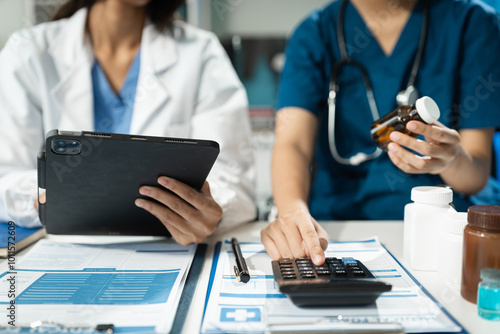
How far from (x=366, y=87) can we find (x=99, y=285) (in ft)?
2.39

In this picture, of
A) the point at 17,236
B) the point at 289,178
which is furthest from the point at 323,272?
the point at 17,236

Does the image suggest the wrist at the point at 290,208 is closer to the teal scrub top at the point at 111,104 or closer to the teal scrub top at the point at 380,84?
the teal scrub top at the point at 380,84

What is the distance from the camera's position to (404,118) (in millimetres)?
639

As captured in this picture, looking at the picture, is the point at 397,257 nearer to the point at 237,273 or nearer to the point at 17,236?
the point at 237,273

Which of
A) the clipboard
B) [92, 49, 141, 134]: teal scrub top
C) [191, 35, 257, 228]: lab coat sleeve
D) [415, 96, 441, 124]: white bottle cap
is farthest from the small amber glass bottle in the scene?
[92, 49, 141, 134]: teal scrub top

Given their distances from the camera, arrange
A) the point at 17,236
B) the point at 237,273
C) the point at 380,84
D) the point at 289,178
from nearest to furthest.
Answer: the point at 237,273 < the point at 17,236 < the point at 289,178 < the point at 380,84

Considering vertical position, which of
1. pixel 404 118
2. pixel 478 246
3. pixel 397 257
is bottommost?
pixel 397 257

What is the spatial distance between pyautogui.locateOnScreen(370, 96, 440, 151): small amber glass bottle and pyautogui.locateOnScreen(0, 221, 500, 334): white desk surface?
0.58 feet

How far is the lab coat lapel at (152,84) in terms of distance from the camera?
1031mm

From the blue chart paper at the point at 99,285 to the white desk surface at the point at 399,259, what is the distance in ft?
0.09

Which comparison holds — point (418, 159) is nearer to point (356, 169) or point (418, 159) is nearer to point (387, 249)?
point (387, 249)

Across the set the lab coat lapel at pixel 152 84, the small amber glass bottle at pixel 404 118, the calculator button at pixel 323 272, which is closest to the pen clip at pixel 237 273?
the calculator button at pixel 323 272

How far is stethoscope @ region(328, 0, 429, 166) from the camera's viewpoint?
3.11 ft

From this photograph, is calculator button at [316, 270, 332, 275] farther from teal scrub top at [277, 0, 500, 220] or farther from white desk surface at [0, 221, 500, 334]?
teal scrub top at [277, 0, 500, 220]
